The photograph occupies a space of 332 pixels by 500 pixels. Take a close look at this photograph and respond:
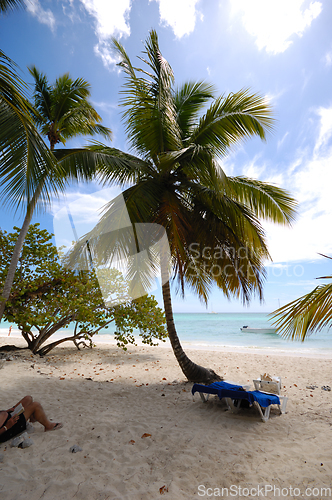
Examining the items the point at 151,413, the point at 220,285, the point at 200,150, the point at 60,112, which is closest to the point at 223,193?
the point at 200,150

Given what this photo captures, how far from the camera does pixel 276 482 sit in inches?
105

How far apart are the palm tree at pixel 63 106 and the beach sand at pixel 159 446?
7.28 m

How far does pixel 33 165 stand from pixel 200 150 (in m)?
3.46

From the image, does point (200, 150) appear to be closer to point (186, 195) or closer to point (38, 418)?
point (186, 195)

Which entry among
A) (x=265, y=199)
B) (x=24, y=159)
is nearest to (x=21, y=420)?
(x=24, y=159)

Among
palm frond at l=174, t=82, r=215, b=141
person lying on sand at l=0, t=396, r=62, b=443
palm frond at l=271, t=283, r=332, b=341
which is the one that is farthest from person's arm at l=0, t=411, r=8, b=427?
palm frond at l=174, t=82, r=215, b=141

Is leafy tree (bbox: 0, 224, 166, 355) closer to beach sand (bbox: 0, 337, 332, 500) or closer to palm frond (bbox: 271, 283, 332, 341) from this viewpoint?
beach sand (bbox: 0, 337, 332, 500)

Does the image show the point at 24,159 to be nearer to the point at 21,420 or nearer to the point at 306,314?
the point at 21,420

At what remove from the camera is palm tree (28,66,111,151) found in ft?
27.0

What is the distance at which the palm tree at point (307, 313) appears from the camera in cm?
332

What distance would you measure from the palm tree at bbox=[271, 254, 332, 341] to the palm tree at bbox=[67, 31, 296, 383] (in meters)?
2.62

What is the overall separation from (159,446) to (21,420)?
71.4 inches

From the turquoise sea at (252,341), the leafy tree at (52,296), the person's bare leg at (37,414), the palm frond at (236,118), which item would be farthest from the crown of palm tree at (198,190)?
the person's bare leg at (37,414)

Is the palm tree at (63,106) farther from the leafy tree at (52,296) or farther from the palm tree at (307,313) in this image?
the palm tree at (307,313)
